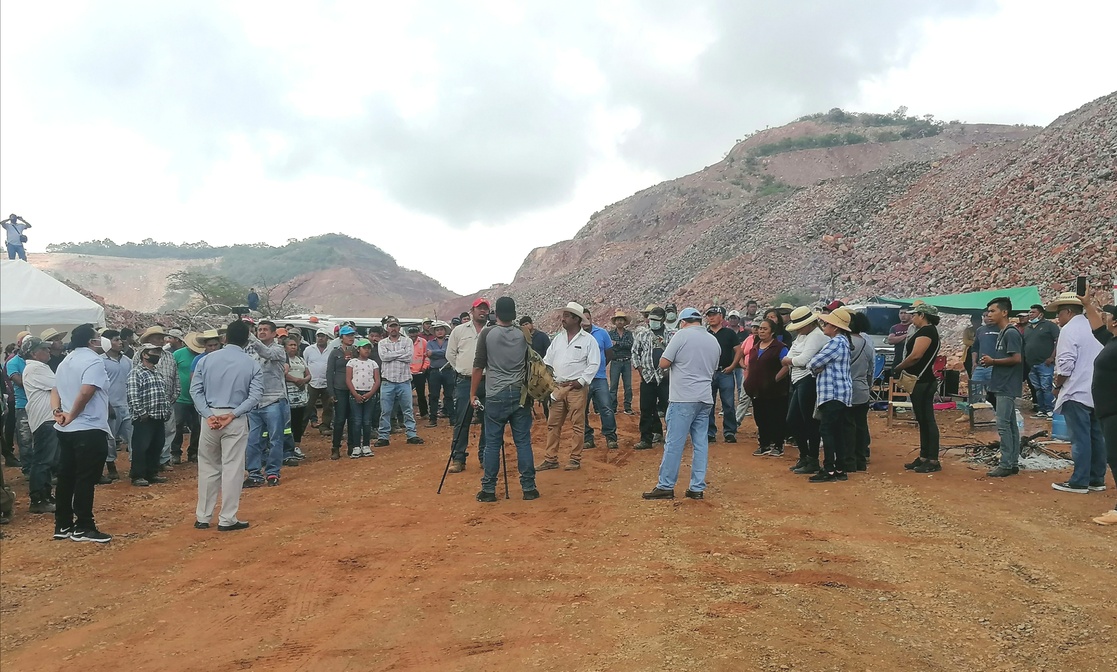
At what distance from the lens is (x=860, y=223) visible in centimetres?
3809

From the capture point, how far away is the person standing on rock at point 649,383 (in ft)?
31.1

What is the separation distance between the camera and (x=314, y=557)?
5.82 m

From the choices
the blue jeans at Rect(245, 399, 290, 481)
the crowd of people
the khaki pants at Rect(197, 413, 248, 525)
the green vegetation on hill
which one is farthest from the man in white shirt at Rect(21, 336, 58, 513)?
the green vegetation on hill

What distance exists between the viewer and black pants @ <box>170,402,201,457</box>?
952cm

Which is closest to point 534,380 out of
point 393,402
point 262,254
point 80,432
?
point 80,432

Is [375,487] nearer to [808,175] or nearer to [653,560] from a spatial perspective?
[653,560]

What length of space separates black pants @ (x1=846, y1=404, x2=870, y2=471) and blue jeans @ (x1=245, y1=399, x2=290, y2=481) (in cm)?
649

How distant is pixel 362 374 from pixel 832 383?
5.98 meters

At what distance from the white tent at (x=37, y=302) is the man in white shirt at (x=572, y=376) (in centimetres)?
967

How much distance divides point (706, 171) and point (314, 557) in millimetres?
64112

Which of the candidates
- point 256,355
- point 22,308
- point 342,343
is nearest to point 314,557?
point 256,355

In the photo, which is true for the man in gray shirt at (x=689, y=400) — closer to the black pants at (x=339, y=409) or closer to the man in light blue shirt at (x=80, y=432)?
the black pants at (x=339, y=409)

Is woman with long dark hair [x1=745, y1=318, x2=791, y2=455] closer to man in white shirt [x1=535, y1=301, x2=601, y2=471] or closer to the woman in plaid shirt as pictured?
the woman in plaid shirt

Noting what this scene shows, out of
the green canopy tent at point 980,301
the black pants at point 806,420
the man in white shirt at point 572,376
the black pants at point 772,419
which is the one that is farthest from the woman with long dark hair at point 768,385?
the green canopy tent at point 980,301
